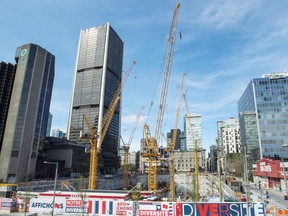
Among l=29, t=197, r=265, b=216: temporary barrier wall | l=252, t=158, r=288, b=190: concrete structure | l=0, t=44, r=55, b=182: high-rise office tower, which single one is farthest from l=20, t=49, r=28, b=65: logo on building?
l=252, t=158, r=288, b=190: concrete structure

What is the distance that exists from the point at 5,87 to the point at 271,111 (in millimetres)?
153191

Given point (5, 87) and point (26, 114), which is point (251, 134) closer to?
point (26, 114)

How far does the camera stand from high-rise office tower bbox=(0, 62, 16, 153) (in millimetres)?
120438

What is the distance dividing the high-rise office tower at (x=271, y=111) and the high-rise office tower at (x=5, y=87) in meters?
142

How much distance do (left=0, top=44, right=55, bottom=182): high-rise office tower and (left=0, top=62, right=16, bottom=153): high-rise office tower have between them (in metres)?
5.96

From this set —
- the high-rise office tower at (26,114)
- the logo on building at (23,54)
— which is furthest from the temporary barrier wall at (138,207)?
the logo on building at (23,54)

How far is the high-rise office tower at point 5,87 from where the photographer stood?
120 m

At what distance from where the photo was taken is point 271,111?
12594 cm

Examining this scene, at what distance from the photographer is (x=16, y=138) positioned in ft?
367

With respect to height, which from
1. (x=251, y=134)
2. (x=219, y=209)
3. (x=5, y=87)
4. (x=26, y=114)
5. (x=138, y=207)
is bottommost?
(x=138, y=207)

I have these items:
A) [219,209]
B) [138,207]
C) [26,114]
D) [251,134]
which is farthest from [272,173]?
[26,114]

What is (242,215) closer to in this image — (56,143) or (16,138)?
(16,138)

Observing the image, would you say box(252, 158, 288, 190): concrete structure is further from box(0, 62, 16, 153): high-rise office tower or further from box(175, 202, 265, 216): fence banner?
box(0, 62, 16, 153): high-rise office tower

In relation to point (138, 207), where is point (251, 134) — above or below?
above
